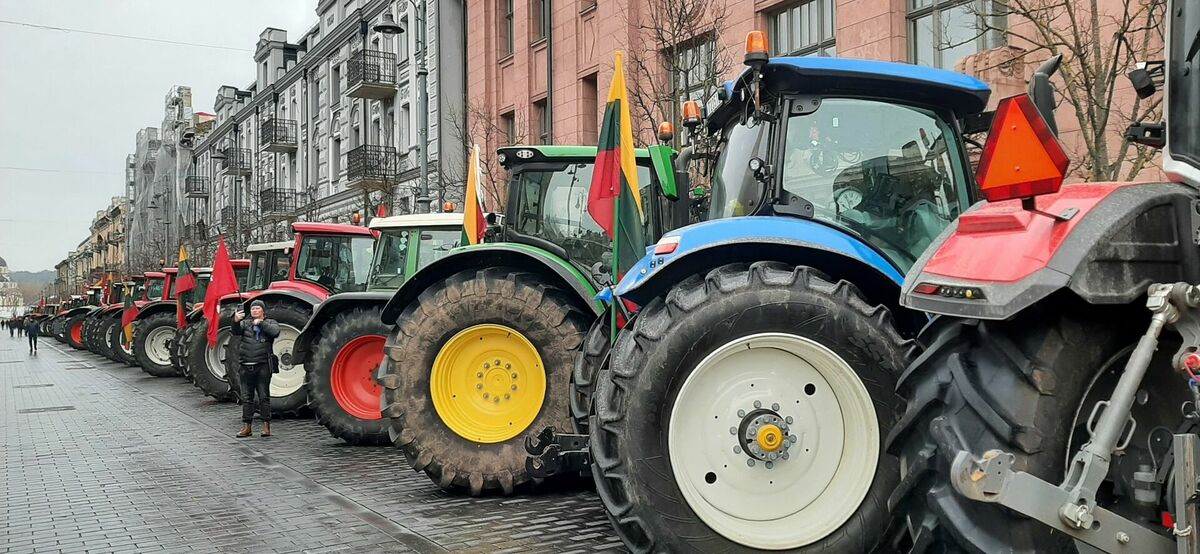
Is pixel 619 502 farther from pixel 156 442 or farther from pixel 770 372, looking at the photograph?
pixel 156 442

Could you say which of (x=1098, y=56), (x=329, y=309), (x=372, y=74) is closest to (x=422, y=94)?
(x=372, y=74)

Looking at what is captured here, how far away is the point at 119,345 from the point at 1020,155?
3055 cm

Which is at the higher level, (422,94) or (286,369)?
(422,94)

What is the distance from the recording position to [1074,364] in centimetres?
268

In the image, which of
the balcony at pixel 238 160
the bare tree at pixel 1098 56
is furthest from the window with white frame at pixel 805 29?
the balcony at pixel 238 160

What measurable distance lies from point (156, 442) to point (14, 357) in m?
32.7

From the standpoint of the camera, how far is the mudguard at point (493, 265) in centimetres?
728

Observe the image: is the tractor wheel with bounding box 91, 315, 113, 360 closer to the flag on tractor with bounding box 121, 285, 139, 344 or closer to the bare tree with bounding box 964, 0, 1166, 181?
the flag on tractor with bounding box 121, 285, 139, 344

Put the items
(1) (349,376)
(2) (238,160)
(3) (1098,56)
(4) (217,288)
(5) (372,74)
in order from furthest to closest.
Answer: (2) (238,160) → (5) (372,74) → (4) (217,288) → (1) (349,376) → (3) (1098,56)

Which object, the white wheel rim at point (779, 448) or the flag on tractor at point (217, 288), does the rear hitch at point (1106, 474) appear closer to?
the white wheel rim at point (779, 448)

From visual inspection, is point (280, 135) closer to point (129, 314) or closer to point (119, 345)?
point (119, 345)

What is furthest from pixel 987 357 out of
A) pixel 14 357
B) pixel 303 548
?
pixel 14 357

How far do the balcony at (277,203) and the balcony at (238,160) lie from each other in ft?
31.9

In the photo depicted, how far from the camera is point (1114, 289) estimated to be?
→ 264 centimetres
